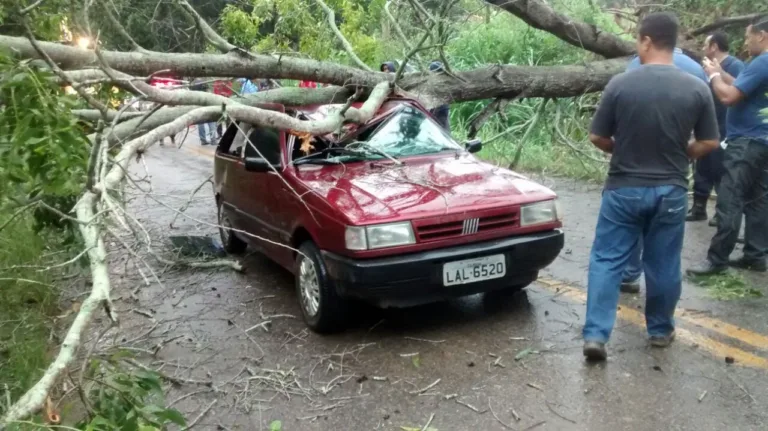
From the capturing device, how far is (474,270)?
4.64 metres

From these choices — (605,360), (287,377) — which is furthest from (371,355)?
(605,360)

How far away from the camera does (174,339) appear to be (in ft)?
17.3

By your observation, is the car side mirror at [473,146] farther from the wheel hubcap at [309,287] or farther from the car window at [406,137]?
the wheel hubcap at [309,287]

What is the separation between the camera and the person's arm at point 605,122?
13.8 feet

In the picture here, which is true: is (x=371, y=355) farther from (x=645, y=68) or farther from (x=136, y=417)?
(x=645, y=68)

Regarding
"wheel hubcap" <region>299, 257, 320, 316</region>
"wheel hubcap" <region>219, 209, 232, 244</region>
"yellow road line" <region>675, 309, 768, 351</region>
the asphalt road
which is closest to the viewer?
the asphalt road

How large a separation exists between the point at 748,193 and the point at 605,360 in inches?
94.2

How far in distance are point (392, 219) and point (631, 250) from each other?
1.49 metres

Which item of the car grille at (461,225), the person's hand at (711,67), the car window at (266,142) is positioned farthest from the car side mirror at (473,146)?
the person's hand at (711,67)

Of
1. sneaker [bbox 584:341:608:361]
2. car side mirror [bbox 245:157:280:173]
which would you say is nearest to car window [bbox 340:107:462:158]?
car side mirror [bbox 245:157:280:173]

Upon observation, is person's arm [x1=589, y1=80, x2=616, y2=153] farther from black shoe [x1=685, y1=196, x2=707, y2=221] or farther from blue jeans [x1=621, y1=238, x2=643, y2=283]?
black shoe [x1=685, y1=196, x2=707, y2=221]

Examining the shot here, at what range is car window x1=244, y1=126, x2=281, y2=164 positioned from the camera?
228 inches

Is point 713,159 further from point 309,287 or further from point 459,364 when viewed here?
point 309,287

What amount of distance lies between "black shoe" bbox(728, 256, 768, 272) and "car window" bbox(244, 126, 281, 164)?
388 cm
